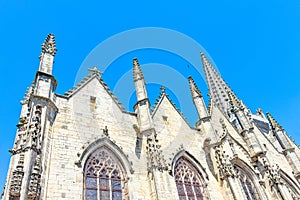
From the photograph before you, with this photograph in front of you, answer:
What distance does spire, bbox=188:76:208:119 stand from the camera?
51.8ft

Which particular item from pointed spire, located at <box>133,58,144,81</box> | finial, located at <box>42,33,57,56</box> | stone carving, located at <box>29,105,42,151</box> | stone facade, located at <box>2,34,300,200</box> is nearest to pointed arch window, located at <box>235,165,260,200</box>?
stone facade, located at <box>2,34,300,200</box>

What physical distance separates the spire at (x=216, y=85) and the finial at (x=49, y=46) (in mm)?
23974

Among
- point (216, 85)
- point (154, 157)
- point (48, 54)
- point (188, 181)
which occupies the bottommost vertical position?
point (188, 181)

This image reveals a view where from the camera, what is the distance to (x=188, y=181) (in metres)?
12.0

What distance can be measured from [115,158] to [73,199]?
8.79ft

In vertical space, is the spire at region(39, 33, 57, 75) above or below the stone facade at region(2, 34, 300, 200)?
above

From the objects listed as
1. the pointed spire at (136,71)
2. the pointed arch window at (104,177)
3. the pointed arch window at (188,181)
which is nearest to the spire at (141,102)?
the pointed spire at (136,71)

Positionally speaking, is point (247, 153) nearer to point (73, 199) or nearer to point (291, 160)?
point (291, 160)

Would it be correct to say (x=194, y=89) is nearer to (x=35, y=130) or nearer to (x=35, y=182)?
(x=35, y=130)

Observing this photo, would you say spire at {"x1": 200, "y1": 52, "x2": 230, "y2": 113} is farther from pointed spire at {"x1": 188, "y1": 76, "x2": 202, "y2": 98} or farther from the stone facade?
the stone facade

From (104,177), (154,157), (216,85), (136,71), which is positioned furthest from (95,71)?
(216,85)

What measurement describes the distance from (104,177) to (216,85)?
2837 cm

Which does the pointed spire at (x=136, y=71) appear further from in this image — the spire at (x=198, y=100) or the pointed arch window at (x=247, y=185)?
the pointed arch window at (x=247, y=185)

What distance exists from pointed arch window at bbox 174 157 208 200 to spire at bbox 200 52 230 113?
798 inches
